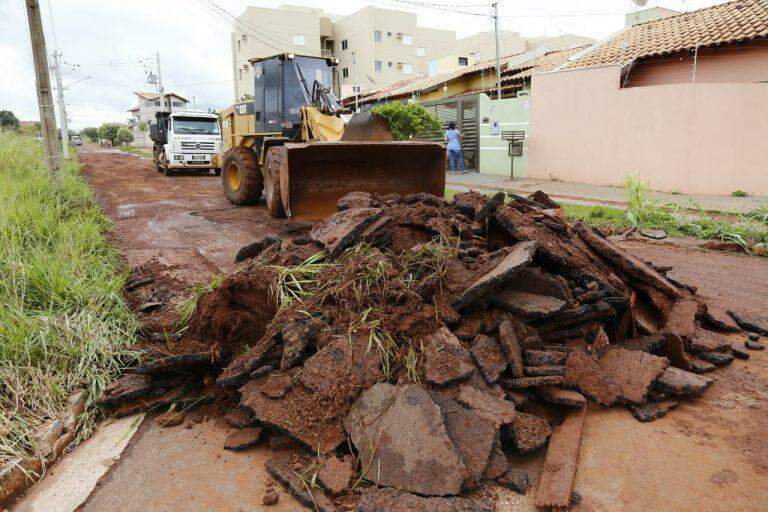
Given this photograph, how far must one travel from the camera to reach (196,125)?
64.9 feet

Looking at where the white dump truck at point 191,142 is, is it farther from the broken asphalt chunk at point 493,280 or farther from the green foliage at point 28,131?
the broken asphalt chunk at point 493,280

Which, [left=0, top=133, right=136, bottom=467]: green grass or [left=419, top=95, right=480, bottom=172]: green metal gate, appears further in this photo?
[left=419, top=95, right=480, bottom=172]: green metal gate

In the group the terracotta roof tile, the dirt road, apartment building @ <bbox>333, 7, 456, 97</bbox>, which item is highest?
apartment building @ <bbox>333, 7, 456, 97</bbox>

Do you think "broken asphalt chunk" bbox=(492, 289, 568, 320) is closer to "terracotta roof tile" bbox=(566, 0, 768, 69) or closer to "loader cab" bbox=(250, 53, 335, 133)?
"loader cab" bbox=(250, 53, 335, 133)

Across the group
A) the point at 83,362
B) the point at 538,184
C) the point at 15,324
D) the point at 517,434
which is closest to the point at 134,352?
the point at 83,362

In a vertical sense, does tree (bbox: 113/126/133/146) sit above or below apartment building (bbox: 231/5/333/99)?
below

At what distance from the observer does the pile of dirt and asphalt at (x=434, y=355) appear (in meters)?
2.64

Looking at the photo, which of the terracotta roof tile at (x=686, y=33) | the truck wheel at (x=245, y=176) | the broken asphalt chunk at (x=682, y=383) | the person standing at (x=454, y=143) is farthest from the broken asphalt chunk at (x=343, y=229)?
the person standing at (x=454, y=143)

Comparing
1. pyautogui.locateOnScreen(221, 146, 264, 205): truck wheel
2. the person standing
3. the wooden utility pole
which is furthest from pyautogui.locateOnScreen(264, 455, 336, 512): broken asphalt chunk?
the person standing

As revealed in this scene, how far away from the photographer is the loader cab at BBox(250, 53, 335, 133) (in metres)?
9.89

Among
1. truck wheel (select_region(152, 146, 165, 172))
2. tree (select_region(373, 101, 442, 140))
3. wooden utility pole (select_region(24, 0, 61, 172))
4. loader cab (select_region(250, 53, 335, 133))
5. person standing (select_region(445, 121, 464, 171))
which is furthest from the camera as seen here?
truck wheel (select_region(152, 146, 165, 172))

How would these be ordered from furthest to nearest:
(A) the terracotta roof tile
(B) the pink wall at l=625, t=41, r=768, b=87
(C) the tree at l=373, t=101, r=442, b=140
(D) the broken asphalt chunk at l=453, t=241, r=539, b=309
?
(C) the tree at l=373, t=101, r=442, b=140
(A) the terracotta roof tile
(B) the pink wall at l=625, t=41, r=768, b=87
(D) the broken asphalt chunk at l=453, t=241, r=539, b=309

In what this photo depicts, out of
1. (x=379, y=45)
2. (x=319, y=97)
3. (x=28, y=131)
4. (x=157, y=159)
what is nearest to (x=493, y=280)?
(x=319, y=97)

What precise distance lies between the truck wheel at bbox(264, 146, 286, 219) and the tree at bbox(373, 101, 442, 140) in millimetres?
10783
